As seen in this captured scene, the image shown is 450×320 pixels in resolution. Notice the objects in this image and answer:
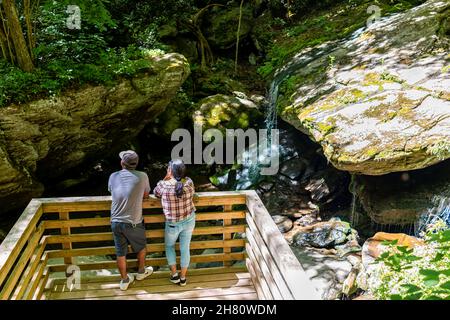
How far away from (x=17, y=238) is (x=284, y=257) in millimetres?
2580

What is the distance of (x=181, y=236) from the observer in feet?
15.3

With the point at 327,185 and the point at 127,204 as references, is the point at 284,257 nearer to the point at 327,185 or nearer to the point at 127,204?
the point at 127,204

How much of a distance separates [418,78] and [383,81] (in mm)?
732

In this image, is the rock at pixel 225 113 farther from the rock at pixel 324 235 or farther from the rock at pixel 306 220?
the rock at pixel 324 235

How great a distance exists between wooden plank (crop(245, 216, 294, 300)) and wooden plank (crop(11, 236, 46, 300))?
2405 mm

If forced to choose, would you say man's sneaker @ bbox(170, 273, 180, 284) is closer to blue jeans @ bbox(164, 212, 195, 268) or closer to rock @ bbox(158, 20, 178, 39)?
blue jeans @ bbox(164, 212, 195, 268)

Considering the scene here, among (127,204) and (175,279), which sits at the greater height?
(127,204)

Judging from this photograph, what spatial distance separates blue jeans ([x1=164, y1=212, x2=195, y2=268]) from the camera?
4566 mm

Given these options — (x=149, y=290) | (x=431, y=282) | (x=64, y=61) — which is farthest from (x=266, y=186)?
(x=431, y=282)

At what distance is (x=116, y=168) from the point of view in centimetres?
1191

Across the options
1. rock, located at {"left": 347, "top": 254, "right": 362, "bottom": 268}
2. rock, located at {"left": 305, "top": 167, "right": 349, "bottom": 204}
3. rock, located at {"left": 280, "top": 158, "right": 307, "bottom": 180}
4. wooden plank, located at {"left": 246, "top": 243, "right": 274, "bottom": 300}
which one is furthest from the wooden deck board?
rock, located at {"left": 280, "top": 158, "right": 307, "bottom": 180}

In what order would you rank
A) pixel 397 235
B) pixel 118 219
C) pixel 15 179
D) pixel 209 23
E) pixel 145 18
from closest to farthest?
pixel 118 219 → pixel 15 179 → pixel 397 235 → pixel 145 18 → pixel 209 23
